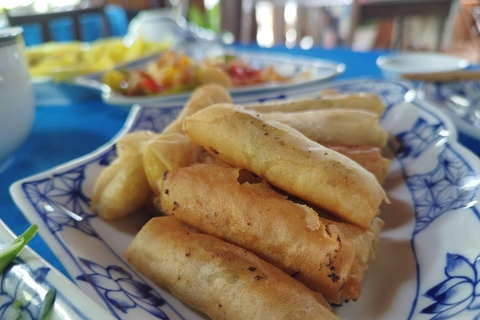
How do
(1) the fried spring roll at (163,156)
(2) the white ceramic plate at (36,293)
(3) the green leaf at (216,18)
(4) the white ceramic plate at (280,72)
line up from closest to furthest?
(2) the white ceramic plate at (36,293)
(1) the fried spring roll at (163,156)
(4) the white ceramic plate at (280,72)
(3) the green leaf at (216,18)

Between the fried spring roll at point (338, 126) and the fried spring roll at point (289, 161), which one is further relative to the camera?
the fried spring roll at point (338, 126)

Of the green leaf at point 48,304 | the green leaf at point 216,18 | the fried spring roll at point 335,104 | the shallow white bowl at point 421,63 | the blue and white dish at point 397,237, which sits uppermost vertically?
the green leaf at point 48,304

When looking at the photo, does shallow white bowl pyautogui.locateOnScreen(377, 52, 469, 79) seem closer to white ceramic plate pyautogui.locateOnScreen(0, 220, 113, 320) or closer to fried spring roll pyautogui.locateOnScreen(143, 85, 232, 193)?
fried spring roll pyautogui.locateOnScreen(143, 85, 232, 193)

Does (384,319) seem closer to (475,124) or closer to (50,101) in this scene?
(475,124)

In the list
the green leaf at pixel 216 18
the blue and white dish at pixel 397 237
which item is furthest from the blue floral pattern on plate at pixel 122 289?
the green leaf at pixel 216 18

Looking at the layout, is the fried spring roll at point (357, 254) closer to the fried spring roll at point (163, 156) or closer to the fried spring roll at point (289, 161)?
the fried spring roll at point (289, 161)

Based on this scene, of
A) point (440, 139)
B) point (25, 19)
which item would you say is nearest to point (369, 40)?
point (25, 19)

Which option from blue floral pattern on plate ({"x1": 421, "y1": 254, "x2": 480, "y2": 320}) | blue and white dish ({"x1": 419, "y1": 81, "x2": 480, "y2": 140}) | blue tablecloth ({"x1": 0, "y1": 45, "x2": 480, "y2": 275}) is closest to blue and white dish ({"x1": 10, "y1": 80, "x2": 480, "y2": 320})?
blue floral pattern on plate ({"x1": 421, "y1": 254, "x2": 480, "y2": 320})
